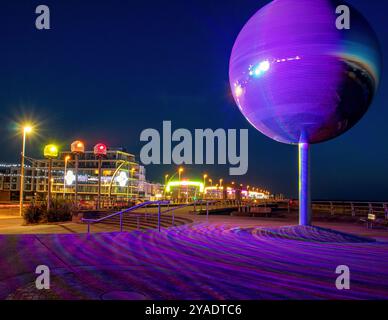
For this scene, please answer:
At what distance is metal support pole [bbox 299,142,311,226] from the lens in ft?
35.1

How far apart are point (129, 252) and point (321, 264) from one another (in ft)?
14.2

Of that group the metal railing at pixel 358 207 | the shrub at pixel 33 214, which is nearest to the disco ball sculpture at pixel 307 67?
the metal railing at pixel 358 207

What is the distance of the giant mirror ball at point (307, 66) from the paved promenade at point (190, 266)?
3.51 m

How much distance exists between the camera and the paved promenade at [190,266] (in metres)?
5.34

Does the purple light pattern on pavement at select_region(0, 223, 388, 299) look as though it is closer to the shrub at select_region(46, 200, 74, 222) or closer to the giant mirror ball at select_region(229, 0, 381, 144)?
the giant mirror ball at select_region(229, 0, 381, 144)

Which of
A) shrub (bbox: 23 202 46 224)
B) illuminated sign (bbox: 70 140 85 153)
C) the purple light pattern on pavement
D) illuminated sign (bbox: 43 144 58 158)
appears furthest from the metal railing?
illuminated sign (bbox: 70 140 85 153)

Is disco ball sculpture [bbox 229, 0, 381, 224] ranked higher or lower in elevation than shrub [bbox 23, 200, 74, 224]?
higher

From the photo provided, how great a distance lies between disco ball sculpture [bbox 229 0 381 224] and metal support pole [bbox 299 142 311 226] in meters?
0.73

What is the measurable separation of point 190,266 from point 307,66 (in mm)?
5819

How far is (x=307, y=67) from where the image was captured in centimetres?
916

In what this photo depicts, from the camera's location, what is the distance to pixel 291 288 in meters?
5.44

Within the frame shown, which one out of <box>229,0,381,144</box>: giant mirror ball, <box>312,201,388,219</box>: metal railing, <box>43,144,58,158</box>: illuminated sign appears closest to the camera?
<box>229,0,381,144</box>: giant mirror ball
